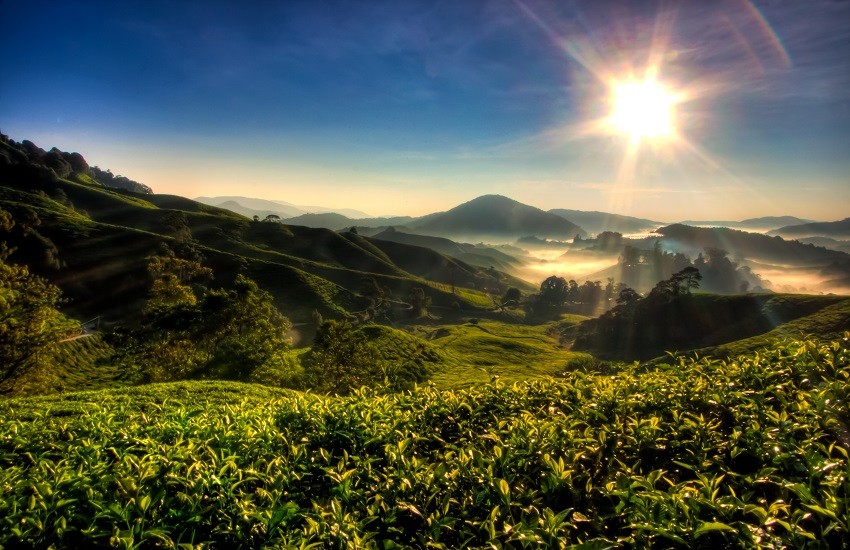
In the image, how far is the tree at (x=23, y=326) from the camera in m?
24.6

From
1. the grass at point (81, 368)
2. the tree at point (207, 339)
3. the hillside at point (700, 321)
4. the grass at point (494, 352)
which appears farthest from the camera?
the hillside at point (700, 321)

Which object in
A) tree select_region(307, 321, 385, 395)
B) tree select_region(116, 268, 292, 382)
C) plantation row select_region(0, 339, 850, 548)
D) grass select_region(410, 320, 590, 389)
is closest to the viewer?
plantation row select_region(0, 339, 850, 548)

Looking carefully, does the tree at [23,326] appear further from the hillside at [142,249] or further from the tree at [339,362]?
the hillside at [142,249]

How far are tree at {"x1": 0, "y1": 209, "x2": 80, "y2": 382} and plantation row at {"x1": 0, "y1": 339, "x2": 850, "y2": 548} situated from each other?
26567mm

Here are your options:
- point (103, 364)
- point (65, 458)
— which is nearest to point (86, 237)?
point (103, 364)

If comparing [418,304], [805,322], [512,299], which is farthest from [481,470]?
[512,299]

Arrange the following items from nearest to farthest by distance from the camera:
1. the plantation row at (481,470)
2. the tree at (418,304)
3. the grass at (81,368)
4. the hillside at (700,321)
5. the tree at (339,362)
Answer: the plantation row at (481,470) → the grass at (81,368) → the tree at (339,362) → the hillside at (700,321) → the tree at (418,304)

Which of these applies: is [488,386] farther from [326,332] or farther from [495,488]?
[326,332]

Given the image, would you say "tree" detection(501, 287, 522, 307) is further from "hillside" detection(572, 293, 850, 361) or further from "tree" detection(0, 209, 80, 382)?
"tree" detection(0, 209, 80, 382)

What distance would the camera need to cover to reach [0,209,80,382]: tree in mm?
24562

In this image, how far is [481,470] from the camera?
180 inches

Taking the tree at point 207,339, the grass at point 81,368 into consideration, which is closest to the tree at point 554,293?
the tree at point 207,339

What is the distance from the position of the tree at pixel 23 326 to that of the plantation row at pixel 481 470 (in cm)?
2657

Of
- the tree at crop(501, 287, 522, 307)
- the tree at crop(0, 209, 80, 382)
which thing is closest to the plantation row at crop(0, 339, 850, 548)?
the tree at crop(0, 209, 80, 382)
